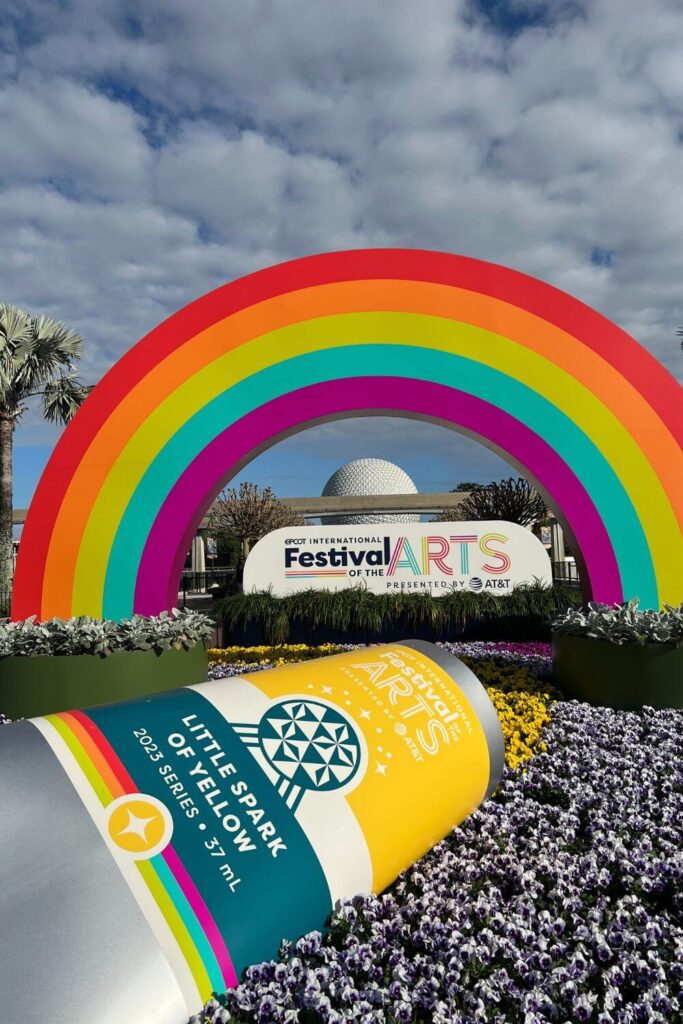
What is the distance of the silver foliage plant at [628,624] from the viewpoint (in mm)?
5254

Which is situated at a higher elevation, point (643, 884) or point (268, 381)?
point (268, 381)

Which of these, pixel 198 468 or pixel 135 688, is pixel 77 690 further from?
pixel 198 468

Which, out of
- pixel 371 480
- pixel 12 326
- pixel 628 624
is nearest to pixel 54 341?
pixel 12 326

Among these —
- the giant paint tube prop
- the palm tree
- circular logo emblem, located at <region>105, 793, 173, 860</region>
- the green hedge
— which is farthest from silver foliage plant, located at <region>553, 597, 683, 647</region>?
the palm tree

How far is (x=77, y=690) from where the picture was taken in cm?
529

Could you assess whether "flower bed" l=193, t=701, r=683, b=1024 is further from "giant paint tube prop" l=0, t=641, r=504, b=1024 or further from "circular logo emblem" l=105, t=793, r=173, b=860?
"circular logo emblem" l=105, t=793, r=173, b=860

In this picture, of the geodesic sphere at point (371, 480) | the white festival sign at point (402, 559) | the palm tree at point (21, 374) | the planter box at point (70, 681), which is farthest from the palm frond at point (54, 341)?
the geodesic sphere at point (371, 480)

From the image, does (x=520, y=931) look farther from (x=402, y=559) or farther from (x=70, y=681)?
(x=402, y=559)

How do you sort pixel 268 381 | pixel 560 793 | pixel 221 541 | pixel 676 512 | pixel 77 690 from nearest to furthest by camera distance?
pixel 560 793
pixel 77 690
pixel 676 512
pixel 268 381
pixel 221 541

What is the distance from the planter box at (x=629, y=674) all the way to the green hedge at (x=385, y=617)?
15.3ft

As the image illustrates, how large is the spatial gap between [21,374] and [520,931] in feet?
53.8

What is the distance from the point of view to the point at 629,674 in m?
5.36

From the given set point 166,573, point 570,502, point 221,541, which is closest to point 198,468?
point 166,573

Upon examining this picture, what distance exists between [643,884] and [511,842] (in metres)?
0.69
